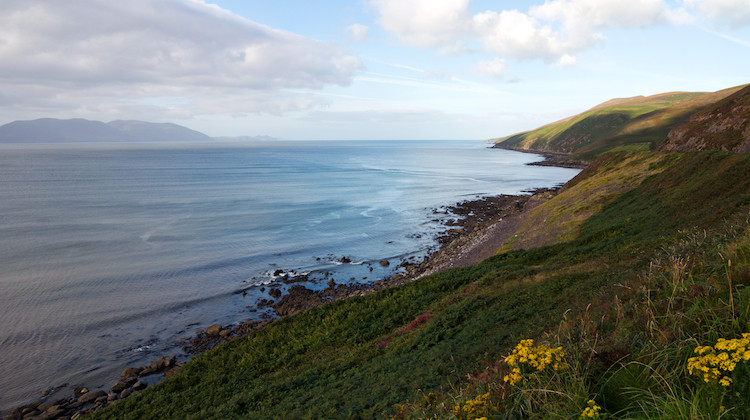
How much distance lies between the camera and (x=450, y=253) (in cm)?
4406

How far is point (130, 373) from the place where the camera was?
75.1 ft

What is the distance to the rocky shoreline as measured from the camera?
20359 mm

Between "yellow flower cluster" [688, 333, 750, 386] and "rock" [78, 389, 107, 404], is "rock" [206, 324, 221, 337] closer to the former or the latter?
"rock" [78, 389, 107, 404]

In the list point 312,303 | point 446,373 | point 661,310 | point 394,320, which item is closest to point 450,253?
point 312,303

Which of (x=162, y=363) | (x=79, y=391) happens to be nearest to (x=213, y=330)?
(x=162, y=363)

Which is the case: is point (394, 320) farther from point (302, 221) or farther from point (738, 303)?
point (302, 221)

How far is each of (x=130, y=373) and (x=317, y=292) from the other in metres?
15.4

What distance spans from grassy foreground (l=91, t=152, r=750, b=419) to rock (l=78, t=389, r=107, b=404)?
5.34 meters

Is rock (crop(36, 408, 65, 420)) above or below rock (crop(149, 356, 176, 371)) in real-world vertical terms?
below

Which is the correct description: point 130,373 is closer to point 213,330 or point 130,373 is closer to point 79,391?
point 79,391

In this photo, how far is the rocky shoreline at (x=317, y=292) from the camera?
66.8 ft

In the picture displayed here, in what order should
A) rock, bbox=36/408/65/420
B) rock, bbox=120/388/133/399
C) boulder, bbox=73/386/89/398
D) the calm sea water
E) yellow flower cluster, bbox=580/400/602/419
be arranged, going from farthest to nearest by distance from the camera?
the calm sea water, boulder, bbox=73/386/89/398, rock, bbox=120/388/133/399, rock, bbox=36/408/65/420, yellow flower cluster, bbox=580/400/602/419

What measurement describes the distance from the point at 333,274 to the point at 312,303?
7944mm

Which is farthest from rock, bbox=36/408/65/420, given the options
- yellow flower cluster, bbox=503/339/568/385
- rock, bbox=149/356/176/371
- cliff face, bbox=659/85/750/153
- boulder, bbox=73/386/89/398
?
cliff face, bbox=659/85/750/153
